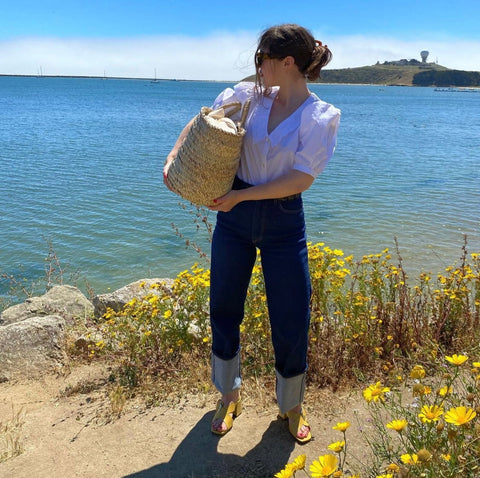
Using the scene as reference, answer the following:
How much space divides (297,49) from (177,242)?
7.79 m

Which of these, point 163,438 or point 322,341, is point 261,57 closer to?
point 322,341

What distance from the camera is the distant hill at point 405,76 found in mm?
166625

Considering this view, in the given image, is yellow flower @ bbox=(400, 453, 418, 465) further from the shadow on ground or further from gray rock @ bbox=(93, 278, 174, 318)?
gray rock @ bbox=(93, 278, 174, 318)

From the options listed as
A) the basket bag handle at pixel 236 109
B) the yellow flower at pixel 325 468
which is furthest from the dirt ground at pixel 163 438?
the basket bag handle at pixel 236 109

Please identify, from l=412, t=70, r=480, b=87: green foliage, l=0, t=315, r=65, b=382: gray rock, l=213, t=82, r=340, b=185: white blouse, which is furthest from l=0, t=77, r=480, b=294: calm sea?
l=412, t=70, r=480, b=87: green foliage

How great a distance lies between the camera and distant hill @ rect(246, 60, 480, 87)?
167m

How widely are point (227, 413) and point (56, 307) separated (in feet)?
12.0

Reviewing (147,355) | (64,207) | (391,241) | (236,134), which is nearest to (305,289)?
(236,134)

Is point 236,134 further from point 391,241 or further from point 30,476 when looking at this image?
point 391,241

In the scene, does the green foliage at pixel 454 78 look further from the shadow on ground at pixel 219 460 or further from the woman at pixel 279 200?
the shadow on ground at pixel 219 460

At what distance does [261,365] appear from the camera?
3748 millimetres

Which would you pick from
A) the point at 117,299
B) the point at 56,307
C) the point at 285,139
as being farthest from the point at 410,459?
the point at 56,307

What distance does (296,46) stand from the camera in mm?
2512

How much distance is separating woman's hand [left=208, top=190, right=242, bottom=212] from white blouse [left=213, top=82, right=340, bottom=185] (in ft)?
0.55
